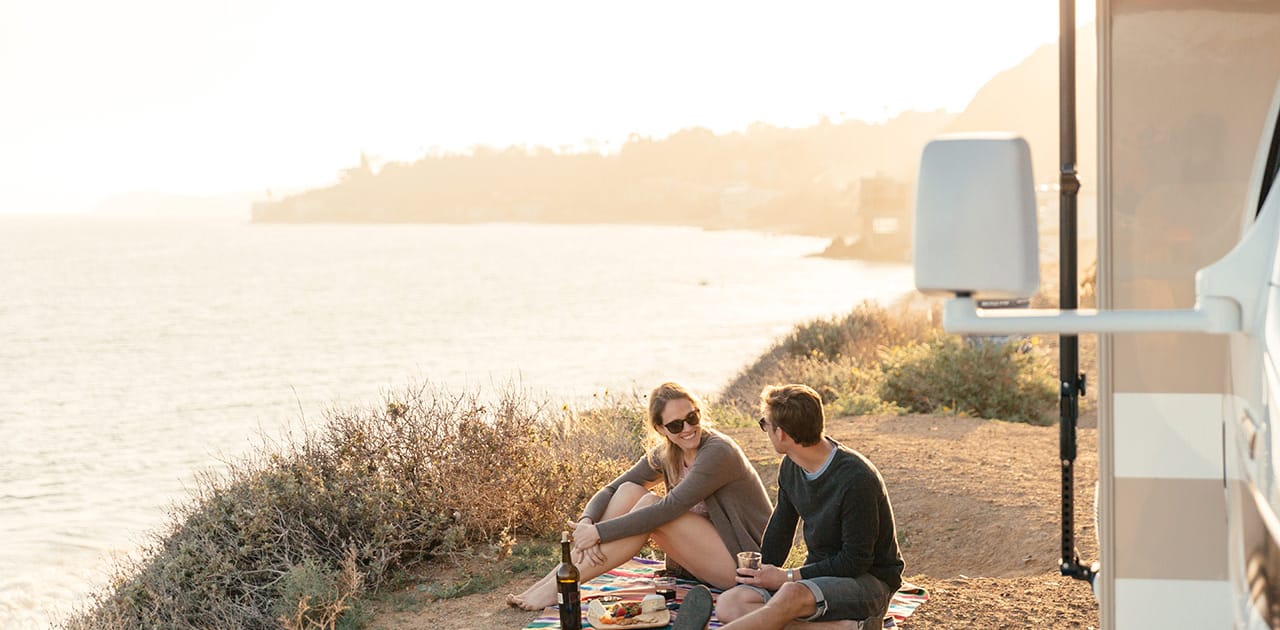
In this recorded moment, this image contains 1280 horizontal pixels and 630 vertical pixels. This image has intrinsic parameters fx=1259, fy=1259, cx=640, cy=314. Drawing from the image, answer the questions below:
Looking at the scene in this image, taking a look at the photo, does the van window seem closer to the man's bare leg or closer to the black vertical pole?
the black vertical pole

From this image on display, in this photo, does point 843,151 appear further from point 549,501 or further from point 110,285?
point 549,501

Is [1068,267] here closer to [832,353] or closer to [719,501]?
[719,501]

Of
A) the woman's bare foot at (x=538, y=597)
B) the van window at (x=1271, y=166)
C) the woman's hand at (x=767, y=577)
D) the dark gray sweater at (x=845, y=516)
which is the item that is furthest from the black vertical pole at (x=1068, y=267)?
the woman's bare foot at (x=538, y=597)

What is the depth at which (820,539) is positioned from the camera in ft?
14.6

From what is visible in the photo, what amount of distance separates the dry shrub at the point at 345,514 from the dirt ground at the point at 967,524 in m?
0.43

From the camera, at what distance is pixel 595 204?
137 meters

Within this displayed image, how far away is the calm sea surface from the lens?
1684 cm

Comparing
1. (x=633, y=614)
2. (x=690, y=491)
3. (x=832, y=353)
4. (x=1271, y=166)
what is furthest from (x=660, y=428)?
(x=832, y=353)

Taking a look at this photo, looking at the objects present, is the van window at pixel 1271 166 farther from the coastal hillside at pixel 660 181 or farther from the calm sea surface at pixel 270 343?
the coastal hillside at pixel 660 181

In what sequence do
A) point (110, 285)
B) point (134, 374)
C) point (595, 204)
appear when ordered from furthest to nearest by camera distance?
1. point (595, 204)
2. point (110, 285)
3. point (134, 374)

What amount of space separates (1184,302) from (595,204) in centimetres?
13515

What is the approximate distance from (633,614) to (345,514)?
2261 millimetres

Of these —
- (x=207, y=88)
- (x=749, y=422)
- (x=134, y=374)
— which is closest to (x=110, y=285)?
(x=134, y=374)

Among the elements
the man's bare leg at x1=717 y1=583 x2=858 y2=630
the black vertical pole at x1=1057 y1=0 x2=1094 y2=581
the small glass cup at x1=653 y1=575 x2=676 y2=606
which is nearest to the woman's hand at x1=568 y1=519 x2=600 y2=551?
the small glass cup at x1=653 y1=575 x2=676 y2=606
